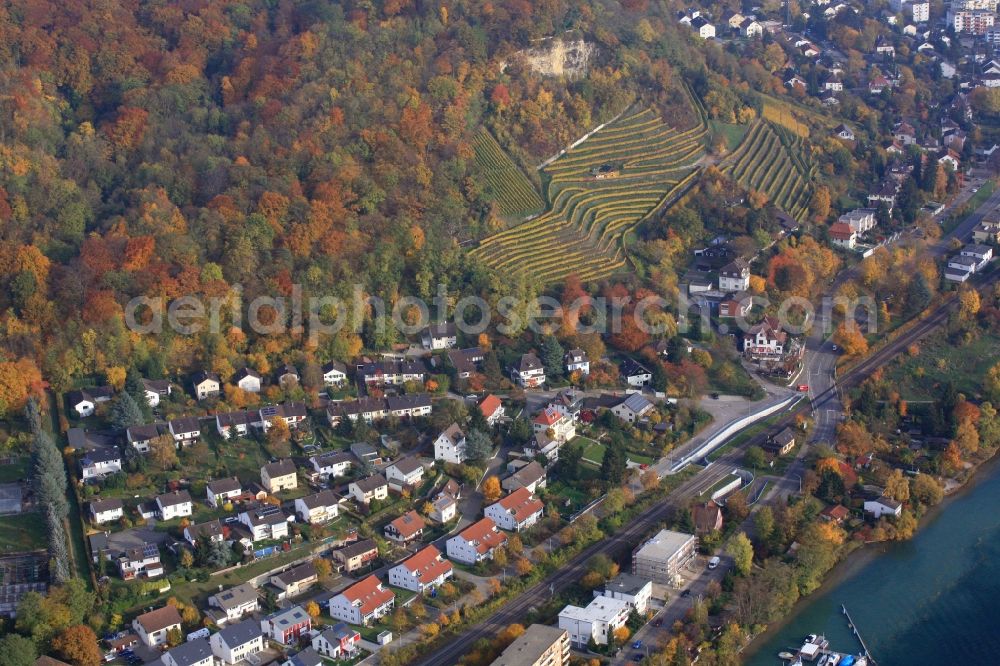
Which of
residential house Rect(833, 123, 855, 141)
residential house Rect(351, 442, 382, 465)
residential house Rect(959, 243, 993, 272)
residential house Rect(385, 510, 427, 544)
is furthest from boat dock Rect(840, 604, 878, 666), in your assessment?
residential house Rect(833, 123, 855, 141)

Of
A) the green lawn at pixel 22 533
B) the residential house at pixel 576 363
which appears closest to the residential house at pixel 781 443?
the residential house at pixel 576 363

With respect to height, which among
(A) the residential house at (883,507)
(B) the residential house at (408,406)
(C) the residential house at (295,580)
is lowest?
(A) the residential house at (883,507)

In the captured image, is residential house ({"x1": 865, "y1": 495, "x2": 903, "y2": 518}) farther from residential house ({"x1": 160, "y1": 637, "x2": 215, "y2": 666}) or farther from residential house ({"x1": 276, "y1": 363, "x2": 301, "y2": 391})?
residential house ({"x1": 160, "y1": 637, "x2": 215, "y2": 666})

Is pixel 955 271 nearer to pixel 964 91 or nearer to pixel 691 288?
pixel 691 288

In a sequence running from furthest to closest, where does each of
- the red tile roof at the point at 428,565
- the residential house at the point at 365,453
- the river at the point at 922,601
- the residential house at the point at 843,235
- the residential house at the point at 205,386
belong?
the residential house at the point at 843,235 → the residential house at the point at 205,386 → the residential house at the point at 365,453 → the red tile roof at the point at 428,565 → the river at the point at 922,601

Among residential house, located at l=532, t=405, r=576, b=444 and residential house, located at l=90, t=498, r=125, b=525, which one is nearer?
residential house, located at l=90, t=498, r=125, b=525

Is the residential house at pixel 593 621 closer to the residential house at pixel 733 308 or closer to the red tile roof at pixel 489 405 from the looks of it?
the red tile roof at pixel 489 405

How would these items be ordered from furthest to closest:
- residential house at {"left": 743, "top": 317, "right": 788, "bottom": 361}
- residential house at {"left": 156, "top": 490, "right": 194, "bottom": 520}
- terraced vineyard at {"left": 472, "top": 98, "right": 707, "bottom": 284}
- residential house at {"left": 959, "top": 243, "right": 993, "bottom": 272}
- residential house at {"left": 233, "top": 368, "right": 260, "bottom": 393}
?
residential house at {"left": 959, "top": 243, "right": 993, "bottom": 272}, terraced vineyard at {"left": 472, "top": 98, "right": 707, "bottom": 284}, residential house at {"left": 743, "top": 317, "right": 788, "bottom": 361}, residential house at {"left": 233, "top": 368, "right": 260, "bottom": 393}, residential house at {"left": 156, "top": 490, "right": 194, "bottom": 520}
